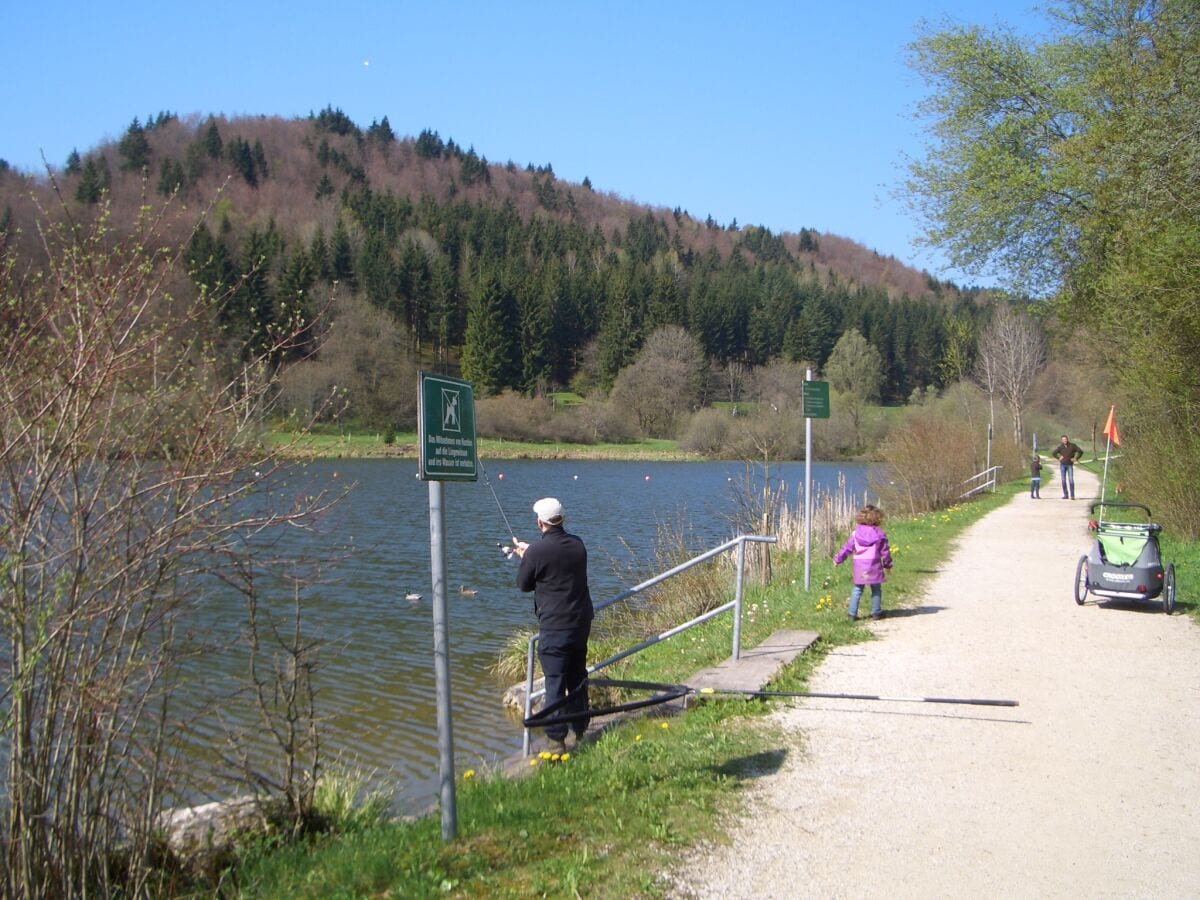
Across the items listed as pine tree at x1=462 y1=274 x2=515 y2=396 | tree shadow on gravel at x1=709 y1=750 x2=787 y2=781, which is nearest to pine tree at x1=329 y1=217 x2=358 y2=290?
pine tree at x1=462 y1=274 x2=515 y2=396

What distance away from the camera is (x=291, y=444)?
20.2 ft

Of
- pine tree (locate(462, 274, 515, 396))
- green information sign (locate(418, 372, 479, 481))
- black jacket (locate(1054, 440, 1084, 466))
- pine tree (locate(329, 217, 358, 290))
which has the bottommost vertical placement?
black jacket (locate(1054, 440, 1084, 466))

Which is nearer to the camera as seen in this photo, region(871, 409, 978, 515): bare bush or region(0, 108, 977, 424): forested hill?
region(871, 409, 978, 515): bare bush

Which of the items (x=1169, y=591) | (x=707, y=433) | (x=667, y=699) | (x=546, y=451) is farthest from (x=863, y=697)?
(x=707, y=433)

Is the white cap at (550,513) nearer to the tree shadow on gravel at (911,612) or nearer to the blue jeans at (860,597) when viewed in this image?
the blue jeans at (860,597)

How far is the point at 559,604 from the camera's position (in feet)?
24.2

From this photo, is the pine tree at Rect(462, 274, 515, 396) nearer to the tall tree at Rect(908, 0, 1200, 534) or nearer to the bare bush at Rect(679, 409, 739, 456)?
the bare bush at Rect(679, 409, 739, 456)

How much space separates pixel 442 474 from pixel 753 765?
9.67 feet

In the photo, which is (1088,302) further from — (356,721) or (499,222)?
(499,222)

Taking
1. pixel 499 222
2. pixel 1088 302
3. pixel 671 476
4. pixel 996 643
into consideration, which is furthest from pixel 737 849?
pixel 499 222

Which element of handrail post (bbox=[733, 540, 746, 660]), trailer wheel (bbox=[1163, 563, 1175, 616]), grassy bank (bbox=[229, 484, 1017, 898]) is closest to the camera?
grassy bank (bbox=[229, 484, 1017, 898])

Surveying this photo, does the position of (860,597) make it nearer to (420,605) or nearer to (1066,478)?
(420,605)

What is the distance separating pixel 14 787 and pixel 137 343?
7.27ft

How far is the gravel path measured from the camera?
495cm
